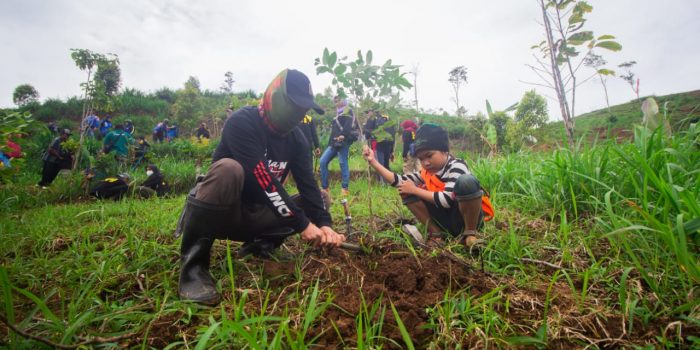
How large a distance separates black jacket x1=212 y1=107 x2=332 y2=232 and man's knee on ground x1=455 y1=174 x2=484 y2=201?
810mm

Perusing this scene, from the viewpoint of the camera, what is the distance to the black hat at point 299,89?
1590 mm

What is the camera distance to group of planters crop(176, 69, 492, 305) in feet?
4.62

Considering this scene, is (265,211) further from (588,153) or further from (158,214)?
(588,153)

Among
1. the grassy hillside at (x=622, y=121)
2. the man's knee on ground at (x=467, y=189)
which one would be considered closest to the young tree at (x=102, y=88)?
the man's knee on ground at (x=467, y=189)

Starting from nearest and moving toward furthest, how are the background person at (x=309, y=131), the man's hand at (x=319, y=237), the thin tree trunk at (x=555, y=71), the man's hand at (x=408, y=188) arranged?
the man's hand at (x=319, y=237)
the man's hand at (x=408, y=188)
the thin tree trunk at (x=555, y=71)
the background person at (x=309, y=131)

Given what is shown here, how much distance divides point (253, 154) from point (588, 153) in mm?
2403

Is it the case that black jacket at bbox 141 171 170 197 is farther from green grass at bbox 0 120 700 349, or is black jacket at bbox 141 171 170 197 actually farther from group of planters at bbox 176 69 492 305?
group of planters at bbox 176 69 492 305

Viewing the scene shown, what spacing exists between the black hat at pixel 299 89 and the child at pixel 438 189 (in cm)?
50

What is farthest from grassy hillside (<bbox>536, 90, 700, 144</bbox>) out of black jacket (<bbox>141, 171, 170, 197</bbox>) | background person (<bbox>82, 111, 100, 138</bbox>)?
background person (<bbox>82, 111, 100, 138</bbox>)

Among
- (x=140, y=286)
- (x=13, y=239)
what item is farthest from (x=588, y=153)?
(x=13, y=239)

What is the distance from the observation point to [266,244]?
1927mm

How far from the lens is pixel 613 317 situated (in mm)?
1051

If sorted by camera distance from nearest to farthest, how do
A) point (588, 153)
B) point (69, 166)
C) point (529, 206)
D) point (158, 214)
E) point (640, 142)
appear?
point (640, 142) < point (588, 153) < point (529, 206) < point (158, 214) < point (69, 166)

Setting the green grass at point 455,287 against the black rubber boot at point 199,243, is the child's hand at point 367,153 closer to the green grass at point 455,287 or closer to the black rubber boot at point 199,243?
the green grass at point 455,287
